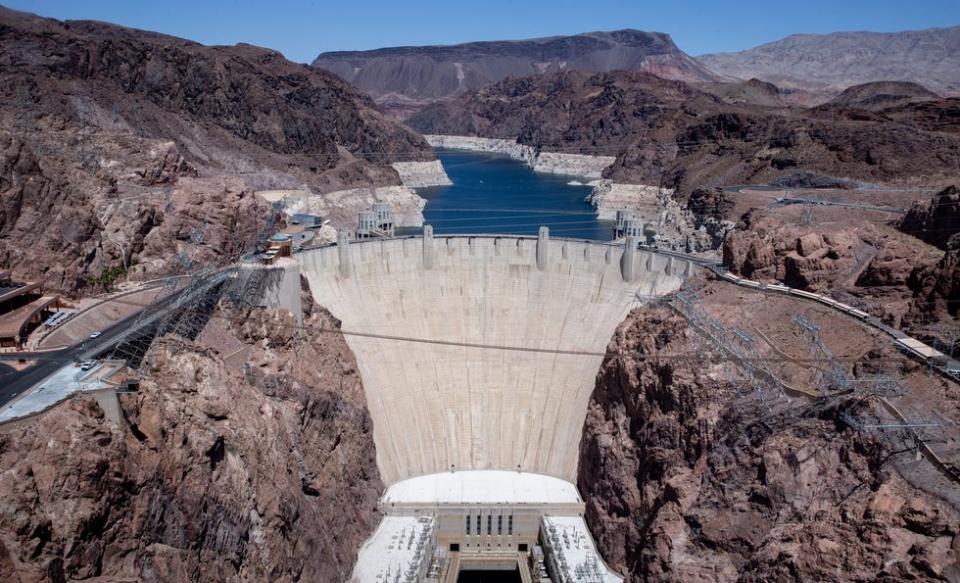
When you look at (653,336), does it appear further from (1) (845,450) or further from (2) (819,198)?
(2) (819,198)

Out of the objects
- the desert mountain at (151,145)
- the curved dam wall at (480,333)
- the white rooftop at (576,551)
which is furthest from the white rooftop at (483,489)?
the desert mountain at (151,145)

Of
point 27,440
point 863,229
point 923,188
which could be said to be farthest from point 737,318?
point 923,188

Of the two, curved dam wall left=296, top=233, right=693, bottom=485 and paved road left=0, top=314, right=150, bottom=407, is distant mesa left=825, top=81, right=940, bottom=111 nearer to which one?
curved dam wall left=296, top=233, right=693, bottom=485

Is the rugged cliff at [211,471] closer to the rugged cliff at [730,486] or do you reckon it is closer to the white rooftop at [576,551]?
the white rooftop at [576,551]

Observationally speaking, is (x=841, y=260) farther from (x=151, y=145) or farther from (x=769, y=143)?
(x=769, y=143)

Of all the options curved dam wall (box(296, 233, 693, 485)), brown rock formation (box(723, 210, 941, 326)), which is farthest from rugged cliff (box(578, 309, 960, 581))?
brown rock formation (box(723, 210, 941, 326))
